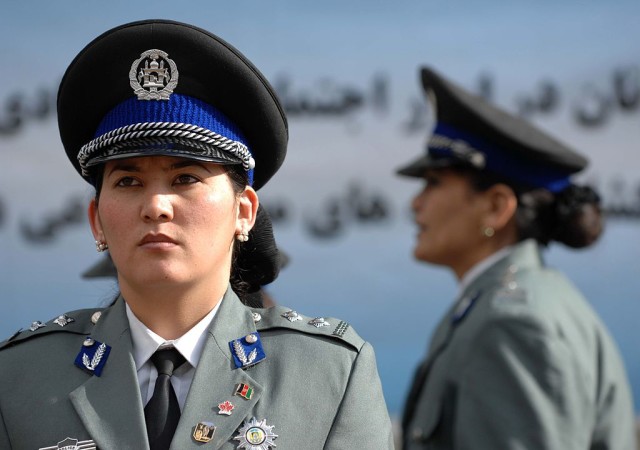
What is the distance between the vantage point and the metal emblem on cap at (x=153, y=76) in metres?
2.17

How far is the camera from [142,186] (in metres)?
2.09

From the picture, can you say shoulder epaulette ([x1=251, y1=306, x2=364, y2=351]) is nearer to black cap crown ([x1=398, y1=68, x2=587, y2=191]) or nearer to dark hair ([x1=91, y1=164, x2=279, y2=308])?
dark hair ([x1=91, y1=164, x2=279, y2=308])

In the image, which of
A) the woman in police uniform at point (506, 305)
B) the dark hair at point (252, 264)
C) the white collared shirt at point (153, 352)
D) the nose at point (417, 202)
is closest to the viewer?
the white collared shirt at point (153, 352)

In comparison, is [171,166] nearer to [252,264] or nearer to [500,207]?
[252,264]

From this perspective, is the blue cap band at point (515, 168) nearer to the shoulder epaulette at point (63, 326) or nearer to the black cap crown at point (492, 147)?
the black cap crown at point (492, 147)

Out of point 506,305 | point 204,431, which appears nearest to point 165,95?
point 204,431

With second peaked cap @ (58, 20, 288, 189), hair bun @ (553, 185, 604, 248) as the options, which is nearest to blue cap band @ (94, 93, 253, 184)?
second peaked cap @ (58, 20, 288, 189)

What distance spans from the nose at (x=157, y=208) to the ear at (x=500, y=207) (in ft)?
3.87

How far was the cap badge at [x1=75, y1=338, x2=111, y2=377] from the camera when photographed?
85.4 inches

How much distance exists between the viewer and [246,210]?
88.6 inches

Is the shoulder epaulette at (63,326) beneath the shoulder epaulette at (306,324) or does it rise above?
above

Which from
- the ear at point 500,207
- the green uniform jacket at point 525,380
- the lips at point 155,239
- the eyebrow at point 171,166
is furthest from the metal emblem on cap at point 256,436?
the ear at point 500,207

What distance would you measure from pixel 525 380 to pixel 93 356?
0.93 metres

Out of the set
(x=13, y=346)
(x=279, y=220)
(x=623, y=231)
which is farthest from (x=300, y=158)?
(x=13, y=346)
